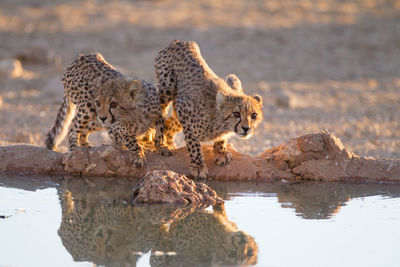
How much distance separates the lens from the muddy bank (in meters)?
6.96

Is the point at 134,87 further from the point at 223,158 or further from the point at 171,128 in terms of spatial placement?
the point at 223,158

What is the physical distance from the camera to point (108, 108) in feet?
23.2

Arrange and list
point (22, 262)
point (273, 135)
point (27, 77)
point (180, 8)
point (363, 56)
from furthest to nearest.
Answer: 1. point (180, 8)
2. point (363, 56)
3. point (27, 77)
4. point (273, 135)
5. point (22, 262)

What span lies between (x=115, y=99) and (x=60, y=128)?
124 cm

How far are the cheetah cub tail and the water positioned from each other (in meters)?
1.24

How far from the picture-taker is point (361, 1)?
21.7 m

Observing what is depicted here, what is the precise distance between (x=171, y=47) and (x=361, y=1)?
49.8ft

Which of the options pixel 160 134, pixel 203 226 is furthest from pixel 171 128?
pixel 203 226

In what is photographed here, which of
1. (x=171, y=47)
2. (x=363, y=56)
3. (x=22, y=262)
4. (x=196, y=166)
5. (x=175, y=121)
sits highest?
(x=363, y=56)

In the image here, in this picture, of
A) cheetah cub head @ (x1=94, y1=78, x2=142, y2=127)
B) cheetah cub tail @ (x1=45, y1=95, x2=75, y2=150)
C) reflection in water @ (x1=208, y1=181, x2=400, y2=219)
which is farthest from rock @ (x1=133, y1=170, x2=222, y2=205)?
cheetah cub tail @ (x1=45, y1=95, x2=75, y2=150)

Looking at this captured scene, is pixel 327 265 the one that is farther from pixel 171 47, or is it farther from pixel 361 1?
pixel 361 1

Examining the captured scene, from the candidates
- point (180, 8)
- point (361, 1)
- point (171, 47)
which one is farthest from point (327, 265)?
point (361, 1)

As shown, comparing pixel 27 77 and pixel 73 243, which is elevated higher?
pixel 27 77

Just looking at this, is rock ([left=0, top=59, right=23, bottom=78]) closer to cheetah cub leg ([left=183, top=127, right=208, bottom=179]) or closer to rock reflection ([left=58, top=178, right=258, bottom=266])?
cheetah cub leg ([left=183, top=127, right=208, bottom=179])
